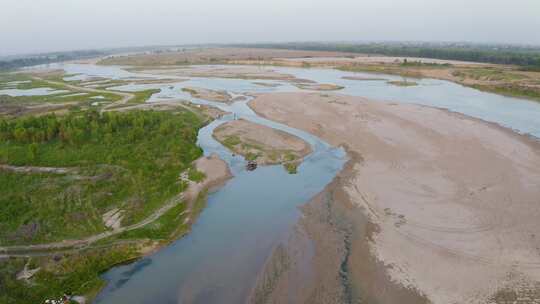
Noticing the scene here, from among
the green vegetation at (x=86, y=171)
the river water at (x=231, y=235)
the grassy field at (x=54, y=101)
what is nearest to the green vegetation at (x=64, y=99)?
the grassy field at (x=54, y=101)

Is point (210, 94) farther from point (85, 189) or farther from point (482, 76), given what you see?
point (482, 76)

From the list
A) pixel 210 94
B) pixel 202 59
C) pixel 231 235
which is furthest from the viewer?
pixel 202 59

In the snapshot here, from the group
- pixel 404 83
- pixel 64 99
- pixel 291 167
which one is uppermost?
pixel 404 83

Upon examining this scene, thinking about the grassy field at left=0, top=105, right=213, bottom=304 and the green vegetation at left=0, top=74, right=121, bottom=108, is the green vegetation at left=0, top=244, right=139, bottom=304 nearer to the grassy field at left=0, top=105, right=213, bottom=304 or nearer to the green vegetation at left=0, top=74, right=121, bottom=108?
the grassy field at left=0, top=105, right=213, bottom=304

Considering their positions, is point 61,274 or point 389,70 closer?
point 61,274

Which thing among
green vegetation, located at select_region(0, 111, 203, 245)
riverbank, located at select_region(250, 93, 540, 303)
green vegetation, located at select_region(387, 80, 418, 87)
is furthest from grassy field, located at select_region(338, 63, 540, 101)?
green vegetation, located at select_region(0, 111, 203, 245)

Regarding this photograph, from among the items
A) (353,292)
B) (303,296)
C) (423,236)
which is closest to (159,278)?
(303,296)

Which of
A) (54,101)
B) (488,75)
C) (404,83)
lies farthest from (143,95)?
(488,75)
